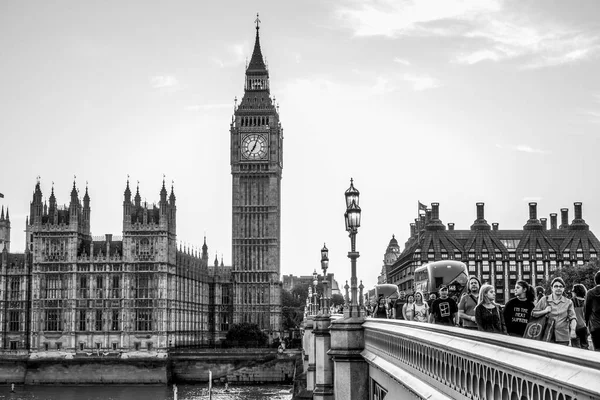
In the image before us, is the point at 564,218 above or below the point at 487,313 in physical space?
above

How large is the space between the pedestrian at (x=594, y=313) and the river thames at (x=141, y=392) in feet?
246

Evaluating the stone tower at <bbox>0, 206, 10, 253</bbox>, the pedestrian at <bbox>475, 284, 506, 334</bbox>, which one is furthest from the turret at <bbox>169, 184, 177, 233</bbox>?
the pedestrian at <bbox>475, 284, 506, 334</bbox>

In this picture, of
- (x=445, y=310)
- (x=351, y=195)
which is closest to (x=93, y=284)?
(x=351, y=195)

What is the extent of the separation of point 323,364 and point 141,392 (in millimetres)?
64061

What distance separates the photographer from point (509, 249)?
11744cm

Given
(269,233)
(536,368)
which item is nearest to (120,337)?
(269,233)

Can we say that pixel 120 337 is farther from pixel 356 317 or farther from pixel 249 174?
pixel 356 317

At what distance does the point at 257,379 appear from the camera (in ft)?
343

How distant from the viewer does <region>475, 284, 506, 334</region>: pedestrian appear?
40.3 feet

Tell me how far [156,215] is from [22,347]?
22238 mm

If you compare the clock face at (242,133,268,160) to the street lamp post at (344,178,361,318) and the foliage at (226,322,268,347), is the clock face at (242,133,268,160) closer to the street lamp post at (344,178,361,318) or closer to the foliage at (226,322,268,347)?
the foliage at (226,322,268,347)

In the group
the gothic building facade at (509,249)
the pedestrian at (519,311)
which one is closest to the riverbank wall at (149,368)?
the gothic building facade at (509,249)

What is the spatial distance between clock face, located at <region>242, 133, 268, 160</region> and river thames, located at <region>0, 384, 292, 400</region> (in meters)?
40.5

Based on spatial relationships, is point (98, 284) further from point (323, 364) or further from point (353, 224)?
point (353, 224)
